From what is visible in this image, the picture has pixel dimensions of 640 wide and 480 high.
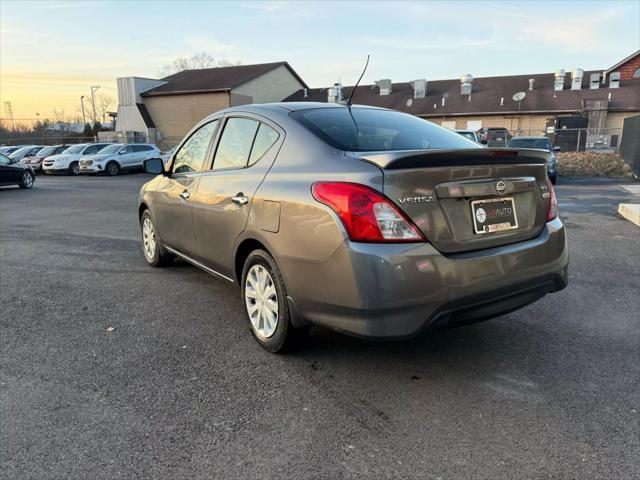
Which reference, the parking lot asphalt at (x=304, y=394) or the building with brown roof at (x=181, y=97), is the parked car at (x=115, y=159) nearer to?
the building with brown roof at (x=181, y=97)

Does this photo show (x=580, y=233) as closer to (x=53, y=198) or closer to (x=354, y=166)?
(x=354, y=166)

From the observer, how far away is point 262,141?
3600 millimetres

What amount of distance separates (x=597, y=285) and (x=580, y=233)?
10.0ft

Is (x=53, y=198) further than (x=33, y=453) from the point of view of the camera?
Yes

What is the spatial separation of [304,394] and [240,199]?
1.43m

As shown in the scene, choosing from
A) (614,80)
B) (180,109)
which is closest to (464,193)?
(180,109)

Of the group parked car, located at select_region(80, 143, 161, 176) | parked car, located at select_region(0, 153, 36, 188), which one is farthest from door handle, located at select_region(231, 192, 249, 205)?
parked car, located at select_region(80, 143, 161, 176)

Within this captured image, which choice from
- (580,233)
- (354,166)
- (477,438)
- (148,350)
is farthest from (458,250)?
Result: (580,233)

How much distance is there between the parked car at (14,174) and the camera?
1703cm

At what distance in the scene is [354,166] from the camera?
2758 mm

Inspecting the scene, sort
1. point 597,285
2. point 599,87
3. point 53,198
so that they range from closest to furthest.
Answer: point 597,285, point 53,198, point 599,87

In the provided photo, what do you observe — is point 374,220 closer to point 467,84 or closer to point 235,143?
point 235,143

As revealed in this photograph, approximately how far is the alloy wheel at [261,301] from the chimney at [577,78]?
1677 inches

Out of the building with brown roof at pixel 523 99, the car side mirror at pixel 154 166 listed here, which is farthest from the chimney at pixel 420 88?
the car side mirror at pixel 154 166
